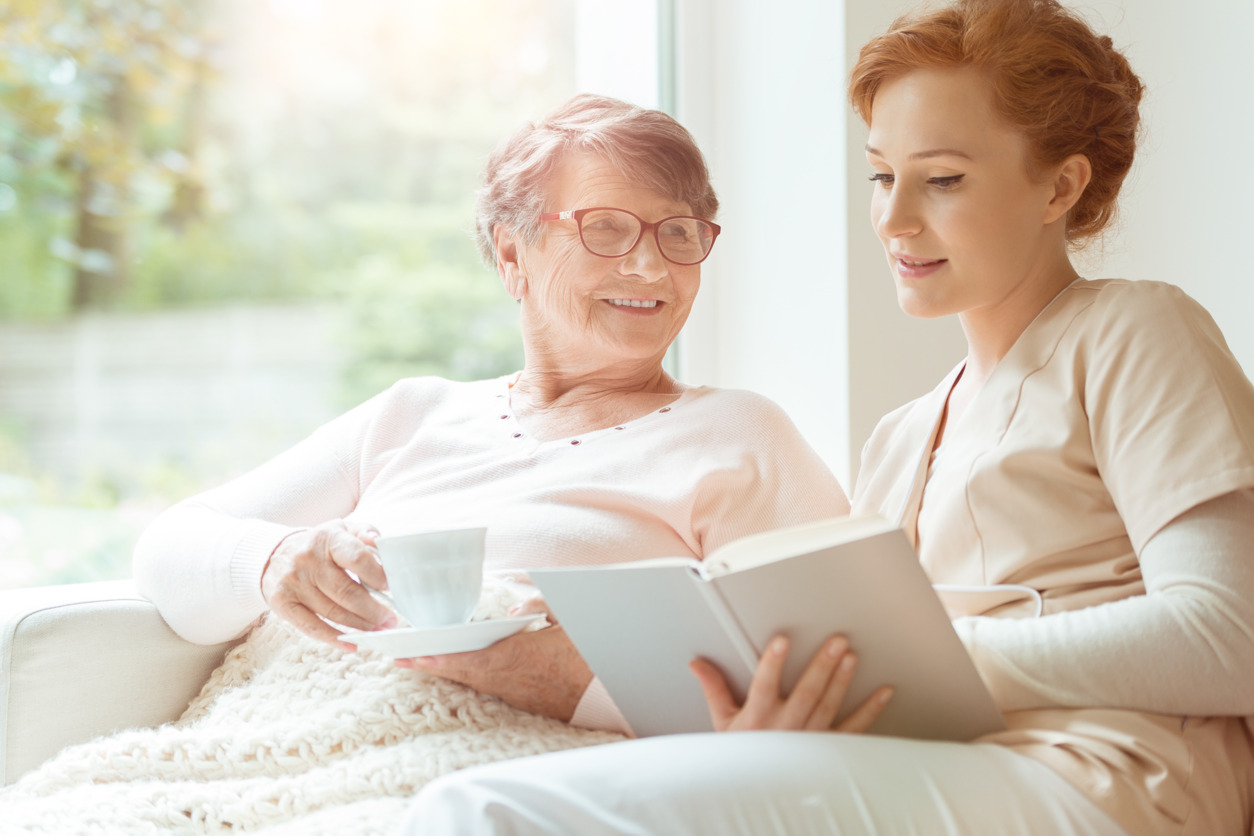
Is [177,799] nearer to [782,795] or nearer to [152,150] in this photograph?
[782,795]

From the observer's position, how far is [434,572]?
1062 mm

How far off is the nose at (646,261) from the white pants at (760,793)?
804 millimetres

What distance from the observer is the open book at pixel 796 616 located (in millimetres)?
822

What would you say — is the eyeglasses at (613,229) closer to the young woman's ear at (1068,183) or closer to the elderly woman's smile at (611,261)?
the elderly woman's smile at (611,261)

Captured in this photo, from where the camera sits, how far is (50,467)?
86.3 inches

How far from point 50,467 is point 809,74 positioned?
171 centimetres

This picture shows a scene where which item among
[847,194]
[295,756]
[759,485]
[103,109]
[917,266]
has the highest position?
[103,109]

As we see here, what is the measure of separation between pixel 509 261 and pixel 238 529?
59 cm

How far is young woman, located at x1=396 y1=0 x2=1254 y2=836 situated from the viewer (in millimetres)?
823

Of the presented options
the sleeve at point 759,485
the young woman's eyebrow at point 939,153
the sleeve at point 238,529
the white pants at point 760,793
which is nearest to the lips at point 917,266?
the young woman's eyebrow at point 939,153

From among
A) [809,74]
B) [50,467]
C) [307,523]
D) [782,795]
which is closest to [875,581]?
[782,795]

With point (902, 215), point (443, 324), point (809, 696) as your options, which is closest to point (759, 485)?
point (902, 215)

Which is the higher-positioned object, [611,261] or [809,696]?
[611,261]

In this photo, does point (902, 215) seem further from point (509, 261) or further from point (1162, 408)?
point (509, 261)
